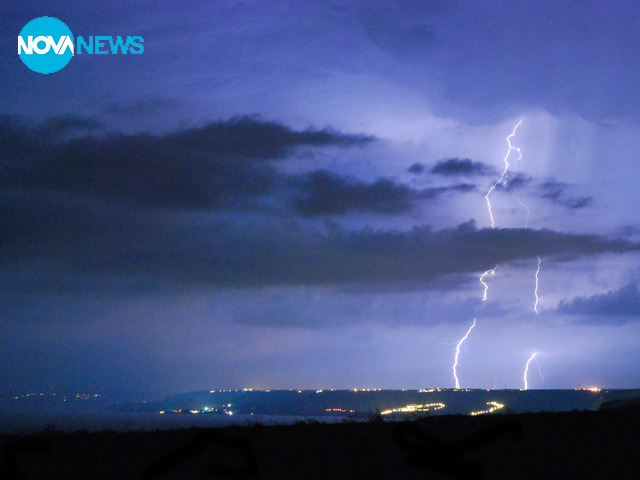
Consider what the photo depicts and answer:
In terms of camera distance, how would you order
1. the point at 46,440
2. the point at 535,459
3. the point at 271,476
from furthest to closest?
the point at 46,440 < the point at 535,459 < the point at 271,476

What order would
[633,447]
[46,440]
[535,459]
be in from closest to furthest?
1. [535,459]
2. [633,447]
3. [46,440]

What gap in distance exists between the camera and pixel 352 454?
44.2 ft

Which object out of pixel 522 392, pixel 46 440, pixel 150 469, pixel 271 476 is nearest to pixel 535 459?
pixel 271 476

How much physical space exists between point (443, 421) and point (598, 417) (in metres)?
3.71

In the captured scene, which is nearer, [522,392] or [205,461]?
[205,461]

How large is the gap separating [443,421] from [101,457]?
8470 mm

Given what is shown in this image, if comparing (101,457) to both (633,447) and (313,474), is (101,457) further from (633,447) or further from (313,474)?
(633,447)

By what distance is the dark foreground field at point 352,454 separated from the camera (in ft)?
37.8

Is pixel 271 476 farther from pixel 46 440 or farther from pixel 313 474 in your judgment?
pixel 46 440

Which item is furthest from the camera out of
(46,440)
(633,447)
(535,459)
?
(46,440)

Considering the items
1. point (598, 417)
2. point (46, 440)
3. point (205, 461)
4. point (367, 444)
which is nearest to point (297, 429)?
point (367, 444)

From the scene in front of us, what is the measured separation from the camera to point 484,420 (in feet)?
59.6

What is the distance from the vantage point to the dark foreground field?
11516 mm

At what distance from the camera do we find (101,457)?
45.4 feet
